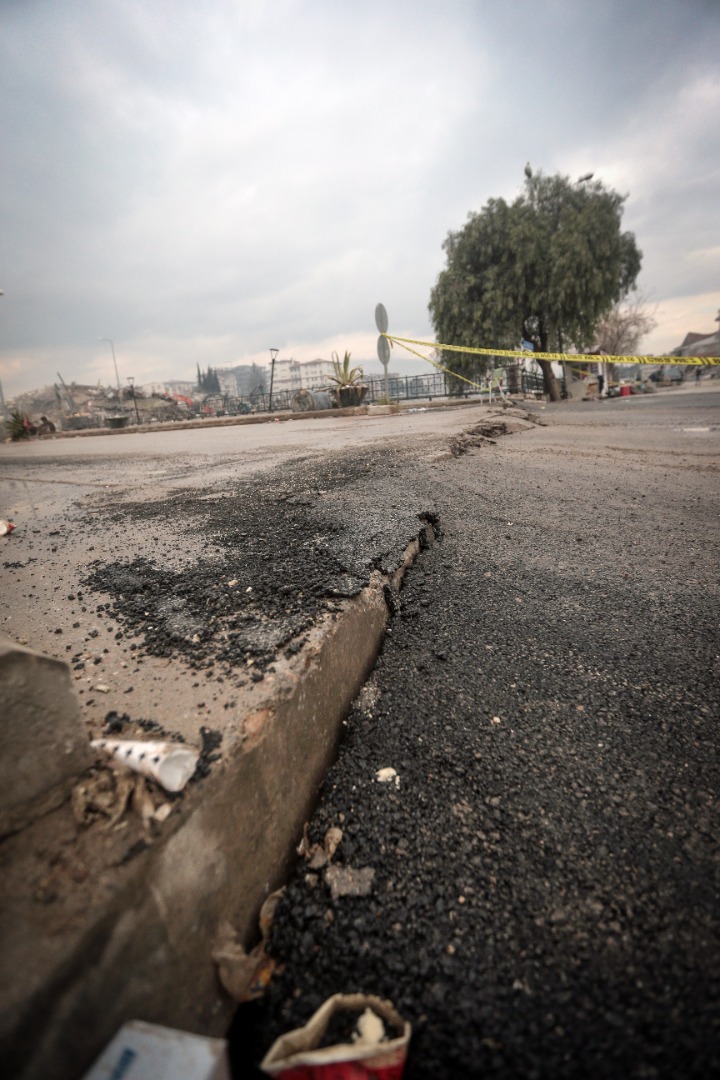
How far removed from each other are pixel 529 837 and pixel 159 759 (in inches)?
29.8

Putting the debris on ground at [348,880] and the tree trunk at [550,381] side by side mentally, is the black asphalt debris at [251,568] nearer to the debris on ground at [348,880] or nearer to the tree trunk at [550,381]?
the debris on ground at [348,880]

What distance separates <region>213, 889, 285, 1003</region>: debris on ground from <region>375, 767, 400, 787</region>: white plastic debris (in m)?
0.38

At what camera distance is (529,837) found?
38.4 inches

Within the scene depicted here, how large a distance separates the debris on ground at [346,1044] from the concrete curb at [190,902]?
4.8 inches

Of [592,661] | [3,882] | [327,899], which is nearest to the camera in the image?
[3,882]

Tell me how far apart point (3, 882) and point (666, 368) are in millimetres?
60885

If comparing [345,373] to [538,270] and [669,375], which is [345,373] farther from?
[669,375]

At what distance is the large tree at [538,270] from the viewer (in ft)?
56.9

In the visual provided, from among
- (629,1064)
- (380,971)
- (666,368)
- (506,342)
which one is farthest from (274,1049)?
(666,368)

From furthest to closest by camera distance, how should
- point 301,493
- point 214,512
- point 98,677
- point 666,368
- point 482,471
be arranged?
point 666,368 < point 482,471 < point 301,493 < point 214,512 < point 98,677

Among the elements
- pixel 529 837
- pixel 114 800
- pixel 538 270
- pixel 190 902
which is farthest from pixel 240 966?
pixel 538 270

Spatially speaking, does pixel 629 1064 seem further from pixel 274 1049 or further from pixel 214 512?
pixel 214 512

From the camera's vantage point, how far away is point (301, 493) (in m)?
2.76

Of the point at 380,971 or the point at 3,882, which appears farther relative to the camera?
the point at 380,971
